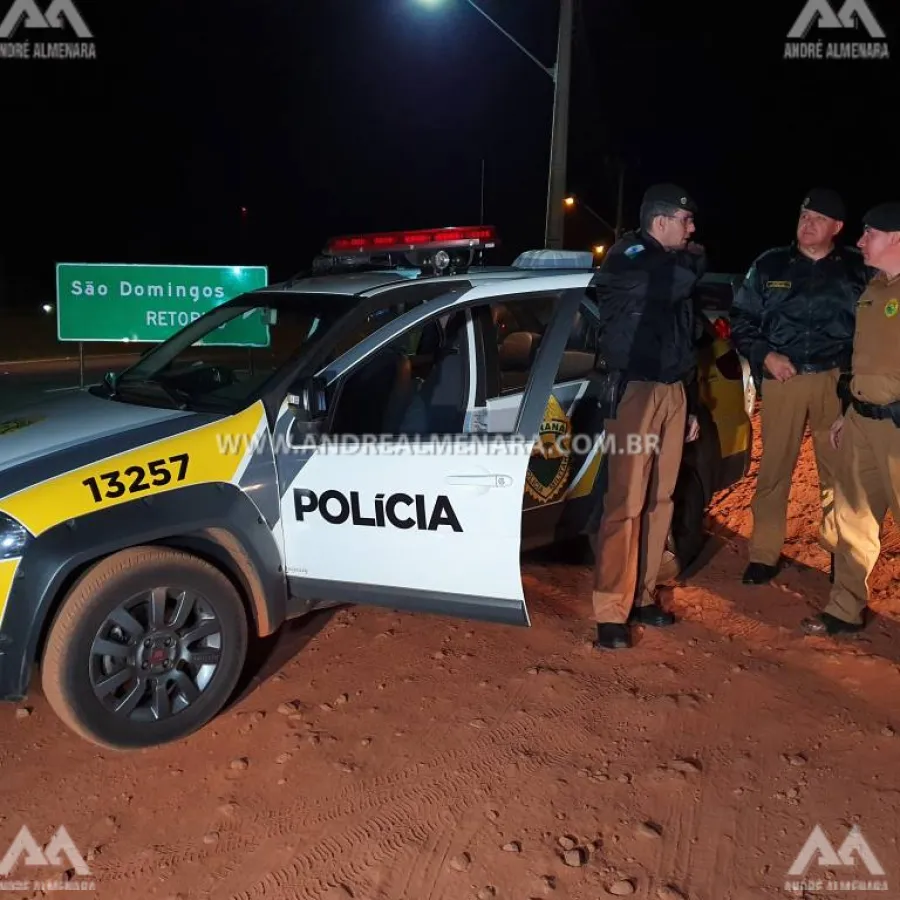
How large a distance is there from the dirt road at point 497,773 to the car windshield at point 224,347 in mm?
1202

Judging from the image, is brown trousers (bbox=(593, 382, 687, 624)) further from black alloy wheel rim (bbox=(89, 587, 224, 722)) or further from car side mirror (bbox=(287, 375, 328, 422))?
black alloy wheel rim (bbox=(89, 587, 224, 722))

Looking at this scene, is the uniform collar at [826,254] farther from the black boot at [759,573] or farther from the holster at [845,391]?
the black boot at [759,573]

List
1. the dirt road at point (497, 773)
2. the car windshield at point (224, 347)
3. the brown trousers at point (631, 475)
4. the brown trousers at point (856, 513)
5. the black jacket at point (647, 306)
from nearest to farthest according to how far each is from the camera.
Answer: the dirt road at point (497, 773)
the car windshield at point (224, 347)
the black jacket at point (647, 306)
the brown trousers at point (631, 475)
the brown trousers at point (856, 513)

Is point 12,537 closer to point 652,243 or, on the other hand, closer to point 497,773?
point 497,773

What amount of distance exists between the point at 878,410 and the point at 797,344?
0.74 meters

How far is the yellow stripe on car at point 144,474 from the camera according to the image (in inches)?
118

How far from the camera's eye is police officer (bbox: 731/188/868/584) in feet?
14.6

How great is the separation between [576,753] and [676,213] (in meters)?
2.21

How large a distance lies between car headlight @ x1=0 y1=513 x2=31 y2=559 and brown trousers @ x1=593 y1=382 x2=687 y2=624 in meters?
2.35

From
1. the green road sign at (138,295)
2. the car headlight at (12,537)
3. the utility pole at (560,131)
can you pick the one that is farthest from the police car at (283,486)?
the utility pole at (560,131)

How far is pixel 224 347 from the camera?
4789 millimetres

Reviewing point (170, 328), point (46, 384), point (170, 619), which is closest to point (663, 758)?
point (170, 619)

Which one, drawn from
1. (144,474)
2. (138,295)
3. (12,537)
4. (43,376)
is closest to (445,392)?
(144,474)

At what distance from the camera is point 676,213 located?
151 inches
